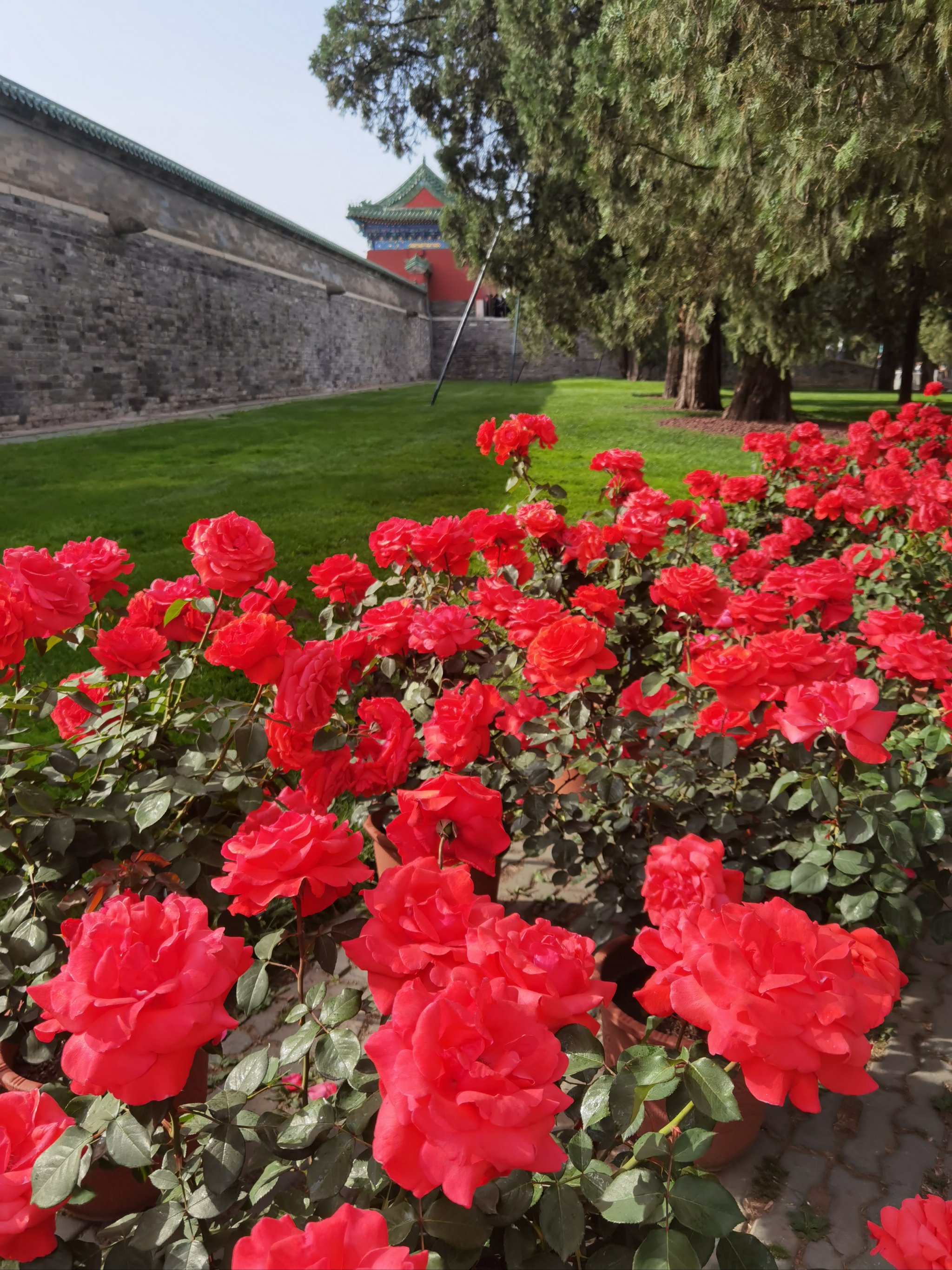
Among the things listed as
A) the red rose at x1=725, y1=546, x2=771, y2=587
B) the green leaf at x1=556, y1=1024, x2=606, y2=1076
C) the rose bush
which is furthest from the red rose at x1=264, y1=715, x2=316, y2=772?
A: the red rose at x1=725, y1=546, x2=771, y2=587

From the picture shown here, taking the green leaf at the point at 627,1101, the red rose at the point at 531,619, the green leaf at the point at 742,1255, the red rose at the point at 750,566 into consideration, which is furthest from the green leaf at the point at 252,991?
the red rose at the point at 750,566

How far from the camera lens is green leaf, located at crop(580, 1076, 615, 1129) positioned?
2.62 ft

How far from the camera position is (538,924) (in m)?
0.79

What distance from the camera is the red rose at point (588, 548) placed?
237cm

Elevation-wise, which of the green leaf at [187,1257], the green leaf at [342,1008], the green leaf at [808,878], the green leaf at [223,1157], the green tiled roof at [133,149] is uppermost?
the green tiled roof at [133,149]

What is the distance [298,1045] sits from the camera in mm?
889

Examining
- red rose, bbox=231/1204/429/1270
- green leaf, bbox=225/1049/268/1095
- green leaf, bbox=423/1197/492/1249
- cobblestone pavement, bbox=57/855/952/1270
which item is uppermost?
red rose, bbox=231/1204/429/1270

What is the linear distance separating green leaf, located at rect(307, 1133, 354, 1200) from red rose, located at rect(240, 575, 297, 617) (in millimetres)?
1029

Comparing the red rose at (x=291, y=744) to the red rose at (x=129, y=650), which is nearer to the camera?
the red rose at (x=291, y=744)

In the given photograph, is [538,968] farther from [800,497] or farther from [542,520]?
[800,497]

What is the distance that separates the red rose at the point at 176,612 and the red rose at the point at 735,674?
3.36 feet

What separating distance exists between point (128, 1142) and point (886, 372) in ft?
113

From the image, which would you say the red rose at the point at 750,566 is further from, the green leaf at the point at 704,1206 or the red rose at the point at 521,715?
the green leaf at the point at 704,1206

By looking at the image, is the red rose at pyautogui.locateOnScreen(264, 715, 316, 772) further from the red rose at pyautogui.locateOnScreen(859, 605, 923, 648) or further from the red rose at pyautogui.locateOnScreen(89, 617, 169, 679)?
the red rose at pyautogui.locateOnScreen(859, 605, 923, 648)
